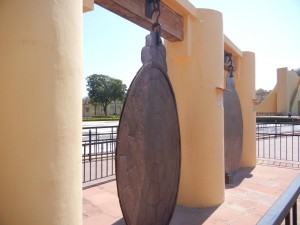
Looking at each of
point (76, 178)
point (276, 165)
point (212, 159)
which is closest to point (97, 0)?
point (76, 178)

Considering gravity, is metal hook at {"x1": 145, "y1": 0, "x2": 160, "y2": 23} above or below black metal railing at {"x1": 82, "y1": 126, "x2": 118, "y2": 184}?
above

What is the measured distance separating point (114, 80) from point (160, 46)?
5440cm

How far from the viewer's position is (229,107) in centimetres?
550

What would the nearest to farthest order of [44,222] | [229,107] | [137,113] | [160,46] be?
[44,222]
[137,113]
[160,46]
[229,107]

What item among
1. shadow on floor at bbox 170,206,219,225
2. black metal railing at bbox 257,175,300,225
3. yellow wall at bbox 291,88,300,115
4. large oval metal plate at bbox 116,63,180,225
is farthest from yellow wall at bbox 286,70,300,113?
black metal railing at bbox 257,175,300,225

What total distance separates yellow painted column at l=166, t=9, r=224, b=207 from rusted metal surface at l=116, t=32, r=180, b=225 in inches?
45.7

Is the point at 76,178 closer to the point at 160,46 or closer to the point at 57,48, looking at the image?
the point at 57,48

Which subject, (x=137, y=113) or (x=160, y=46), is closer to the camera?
(x=137, y=113)

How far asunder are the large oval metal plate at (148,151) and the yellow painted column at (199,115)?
3.80ft

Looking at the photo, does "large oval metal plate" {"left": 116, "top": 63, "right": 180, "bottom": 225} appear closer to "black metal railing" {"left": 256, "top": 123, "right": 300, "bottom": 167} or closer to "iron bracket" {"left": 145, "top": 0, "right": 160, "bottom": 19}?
"iron bracket" {"left": 145, "top": 0, "right": 160, "bottom": 19}

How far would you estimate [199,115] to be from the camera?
4156 millimetres

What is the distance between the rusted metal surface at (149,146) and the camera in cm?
214

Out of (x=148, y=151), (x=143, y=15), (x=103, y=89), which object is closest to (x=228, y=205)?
(x=148, y=151)

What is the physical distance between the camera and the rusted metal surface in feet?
7.03
